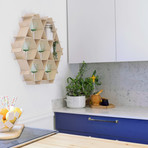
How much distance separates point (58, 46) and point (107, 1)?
0.75m

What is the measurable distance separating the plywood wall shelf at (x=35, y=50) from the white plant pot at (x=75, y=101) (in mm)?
340

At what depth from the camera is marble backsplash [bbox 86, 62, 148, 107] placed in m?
3.08

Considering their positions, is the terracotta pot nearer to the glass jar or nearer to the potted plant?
the potted plant

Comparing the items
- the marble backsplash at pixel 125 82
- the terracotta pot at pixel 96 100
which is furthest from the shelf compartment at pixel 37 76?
the marble backsplash at pixel 125 82

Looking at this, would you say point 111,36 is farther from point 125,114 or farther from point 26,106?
point 26,106

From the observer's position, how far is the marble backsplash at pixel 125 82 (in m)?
3.08

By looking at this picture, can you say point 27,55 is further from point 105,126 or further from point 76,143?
point 76,143

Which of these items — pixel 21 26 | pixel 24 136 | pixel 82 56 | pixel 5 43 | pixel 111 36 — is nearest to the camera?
pixel 24 136

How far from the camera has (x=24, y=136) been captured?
5.47 ft

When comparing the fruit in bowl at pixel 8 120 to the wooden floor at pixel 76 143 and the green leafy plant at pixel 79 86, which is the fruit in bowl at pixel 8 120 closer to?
the wooden floor at pixel 76 143

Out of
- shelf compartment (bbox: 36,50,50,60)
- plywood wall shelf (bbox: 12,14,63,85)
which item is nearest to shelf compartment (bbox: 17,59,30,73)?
plywood wall shelf (bbox: 12,14,63,85)

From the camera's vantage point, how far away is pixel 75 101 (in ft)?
9.78

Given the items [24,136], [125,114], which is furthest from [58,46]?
[24,136]

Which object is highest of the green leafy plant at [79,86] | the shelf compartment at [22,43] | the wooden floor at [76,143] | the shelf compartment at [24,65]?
the shelf compartment at [22,43]
